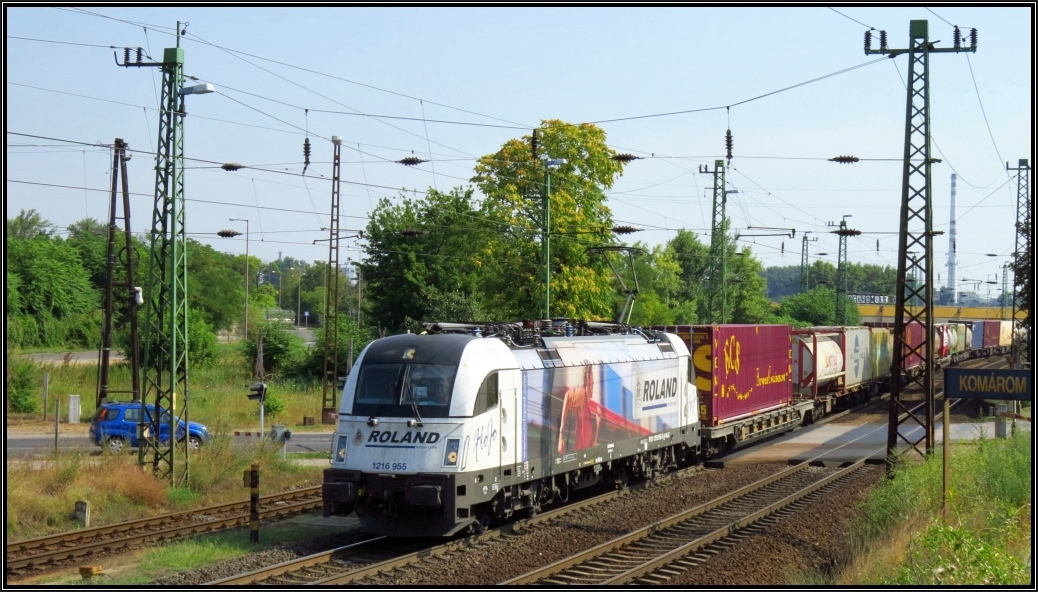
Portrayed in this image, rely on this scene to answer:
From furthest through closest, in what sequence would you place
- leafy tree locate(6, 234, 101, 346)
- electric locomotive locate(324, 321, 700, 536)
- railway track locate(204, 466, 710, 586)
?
leafy tree locate(6, 234, 101, 346)
electric locomotive locate(324, 321, 700, 536)
railway track locate(204, 466, 710, 586)

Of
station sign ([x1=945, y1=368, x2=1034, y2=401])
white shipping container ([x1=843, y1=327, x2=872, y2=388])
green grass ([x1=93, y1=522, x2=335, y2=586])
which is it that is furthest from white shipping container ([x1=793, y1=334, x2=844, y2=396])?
green grass ([x1=93, y1=522, x2=335, y2=586])

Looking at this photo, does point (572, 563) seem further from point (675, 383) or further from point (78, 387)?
point (78, 387)

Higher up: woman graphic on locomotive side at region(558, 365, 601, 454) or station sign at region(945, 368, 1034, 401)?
station sign at region(945, 368, 1034, 401)

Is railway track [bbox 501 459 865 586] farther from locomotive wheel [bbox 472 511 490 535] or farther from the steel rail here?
locomotive wheel [bbox 472 511 490 535]

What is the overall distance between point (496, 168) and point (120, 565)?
32.2m

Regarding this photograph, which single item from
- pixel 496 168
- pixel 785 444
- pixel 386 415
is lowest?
pixel 785 444

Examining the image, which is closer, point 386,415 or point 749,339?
point 386,415

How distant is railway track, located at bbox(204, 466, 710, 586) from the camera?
498 inches

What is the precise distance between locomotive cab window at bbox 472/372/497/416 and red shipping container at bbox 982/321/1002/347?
240ft

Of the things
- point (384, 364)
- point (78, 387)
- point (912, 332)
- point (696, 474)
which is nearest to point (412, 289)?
point (78, 387)

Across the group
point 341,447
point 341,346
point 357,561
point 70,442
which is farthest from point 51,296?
point 357,561

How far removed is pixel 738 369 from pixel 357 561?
15196mm

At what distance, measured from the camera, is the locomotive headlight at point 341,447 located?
15109mm

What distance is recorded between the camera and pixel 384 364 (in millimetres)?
15258
